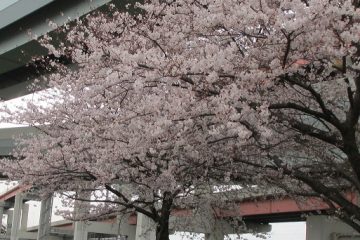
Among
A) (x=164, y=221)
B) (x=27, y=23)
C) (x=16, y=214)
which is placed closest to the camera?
(x=164, y=221)

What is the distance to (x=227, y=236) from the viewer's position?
1180cm

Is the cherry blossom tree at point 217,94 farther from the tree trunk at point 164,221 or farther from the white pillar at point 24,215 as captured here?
the white pillar at point 24,215

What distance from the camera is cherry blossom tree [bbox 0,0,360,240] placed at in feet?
17.1

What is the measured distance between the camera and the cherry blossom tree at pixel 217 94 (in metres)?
5.21

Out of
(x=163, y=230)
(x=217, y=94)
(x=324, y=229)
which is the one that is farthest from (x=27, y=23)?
(x=324, y=229)

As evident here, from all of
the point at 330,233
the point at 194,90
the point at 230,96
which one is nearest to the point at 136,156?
the point at 194,90

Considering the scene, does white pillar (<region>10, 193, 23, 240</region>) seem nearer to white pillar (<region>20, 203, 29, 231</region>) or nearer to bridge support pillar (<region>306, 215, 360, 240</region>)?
white pillar (<region>20, 203, 29, 231</region>)

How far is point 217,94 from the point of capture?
5.68 meters

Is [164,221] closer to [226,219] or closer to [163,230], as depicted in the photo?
[163,230]

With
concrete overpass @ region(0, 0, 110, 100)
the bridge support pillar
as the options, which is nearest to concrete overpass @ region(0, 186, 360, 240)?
the bridge support pillar

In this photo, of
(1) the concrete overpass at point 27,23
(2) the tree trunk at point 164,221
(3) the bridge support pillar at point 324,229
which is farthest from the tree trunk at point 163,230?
(3) the bridge support pillar at point 324,229

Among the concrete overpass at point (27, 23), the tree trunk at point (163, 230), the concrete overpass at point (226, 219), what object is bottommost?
the tree trunk at point (163, 230)

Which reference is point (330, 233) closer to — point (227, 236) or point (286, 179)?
point (227, 236)

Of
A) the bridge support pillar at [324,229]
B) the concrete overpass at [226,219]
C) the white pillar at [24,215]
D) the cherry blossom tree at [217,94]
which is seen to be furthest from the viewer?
the white pillar at [24,215]
